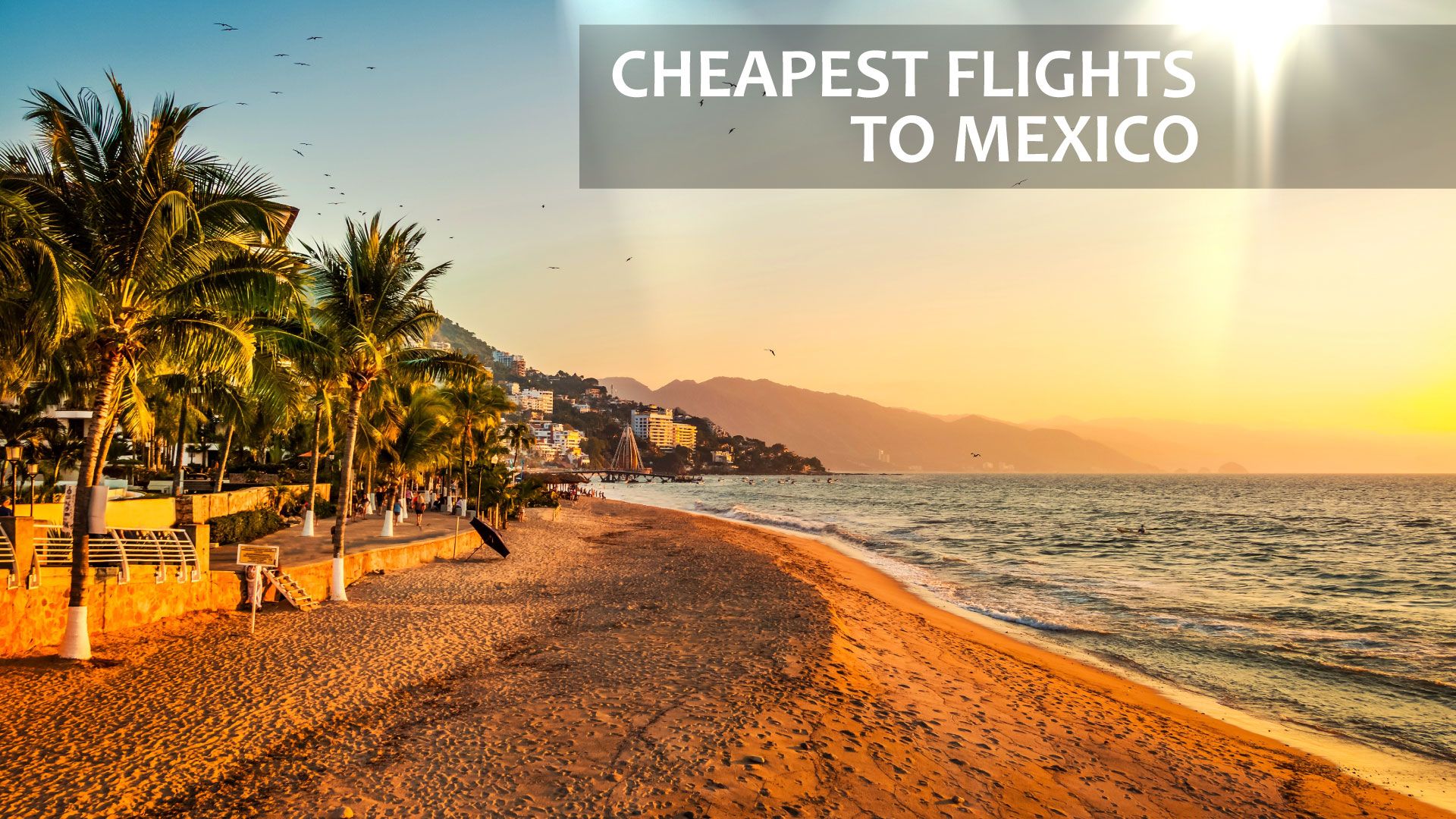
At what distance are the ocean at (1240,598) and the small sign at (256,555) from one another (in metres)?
14.5

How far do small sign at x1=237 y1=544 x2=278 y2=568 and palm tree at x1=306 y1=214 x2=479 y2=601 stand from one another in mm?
1079

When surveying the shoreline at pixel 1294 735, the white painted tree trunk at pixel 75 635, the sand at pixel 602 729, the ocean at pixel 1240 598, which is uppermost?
the white painted tree trunk at pixel 75 635

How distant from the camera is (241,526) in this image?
17766 mm

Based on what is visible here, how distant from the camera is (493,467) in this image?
3462 cm

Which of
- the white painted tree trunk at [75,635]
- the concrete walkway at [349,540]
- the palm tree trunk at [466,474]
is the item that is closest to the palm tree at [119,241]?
the white painted tree trunk at [75,635]

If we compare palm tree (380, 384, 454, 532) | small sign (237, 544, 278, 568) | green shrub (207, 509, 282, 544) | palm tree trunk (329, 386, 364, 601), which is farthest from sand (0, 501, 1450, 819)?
palm tree (380, 384, 454, 532)

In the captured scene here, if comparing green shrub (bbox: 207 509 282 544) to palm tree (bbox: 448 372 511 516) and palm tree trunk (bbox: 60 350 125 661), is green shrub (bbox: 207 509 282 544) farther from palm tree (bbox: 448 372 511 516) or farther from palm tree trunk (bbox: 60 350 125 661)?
palm tree (bbox: 448 372 511 516)

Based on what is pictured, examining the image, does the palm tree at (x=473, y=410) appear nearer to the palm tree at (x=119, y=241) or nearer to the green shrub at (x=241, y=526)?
the green shrub at (x=241, y=526)

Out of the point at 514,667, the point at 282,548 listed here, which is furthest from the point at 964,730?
the point at 282,548

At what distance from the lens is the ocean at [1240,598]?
1160 centimetres

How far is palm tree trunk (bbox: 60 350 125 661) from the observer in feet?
26.8

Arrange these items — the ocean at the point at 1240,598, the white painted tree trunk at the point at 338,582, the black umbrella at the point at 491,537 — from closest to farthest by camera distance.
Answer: the ocean at the point at 1240,598, the white painted tree trunk at the point at 338,582, the black umbrella at the point at 491,537

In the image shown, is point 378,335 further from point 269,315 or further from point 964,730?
point 964,730

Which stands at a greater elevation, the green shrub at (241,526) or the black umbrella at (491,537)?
the green shrub at (241,526)
